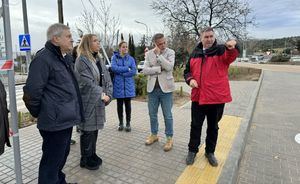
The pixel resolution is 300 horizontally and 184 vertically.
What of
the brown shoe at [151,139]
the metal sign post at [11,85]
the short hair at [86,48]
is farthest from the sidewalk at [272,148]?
the metal sign post at [11,85]

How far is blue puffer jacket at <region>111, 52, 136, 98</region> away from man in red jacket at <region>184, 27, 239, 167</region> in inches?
61.3

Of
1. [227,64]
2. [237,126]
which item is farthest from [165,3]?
[227,64]

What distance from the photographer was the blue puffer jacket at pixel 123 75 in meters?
4.81

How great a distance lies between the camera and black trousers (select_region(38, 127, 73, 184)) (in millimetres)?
2490

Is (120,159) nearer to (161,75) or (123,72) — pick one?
(161,75)

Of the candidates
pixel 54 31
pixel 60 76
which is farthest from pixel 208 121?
pixel 54 31

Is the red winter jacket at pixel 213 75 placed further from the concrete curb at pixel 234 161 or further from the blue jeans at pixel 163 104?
the concrete curb at pixel 234 161

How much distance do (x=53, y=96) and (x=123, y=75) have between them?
2537mm

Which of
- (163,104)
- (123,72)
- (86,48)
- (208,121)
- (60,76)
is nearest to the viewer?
(60,76)

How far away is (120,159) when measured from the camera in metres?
3.80

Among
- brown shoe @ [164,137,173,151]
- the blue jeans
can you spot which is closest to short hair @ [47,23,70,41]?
the blue jeans

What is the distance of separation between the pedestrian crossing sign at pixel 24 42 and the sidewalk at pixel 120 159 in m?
4.17

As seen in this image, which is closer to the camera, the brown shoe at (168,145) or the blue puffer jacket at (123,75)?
the brown shoe at (168,145)

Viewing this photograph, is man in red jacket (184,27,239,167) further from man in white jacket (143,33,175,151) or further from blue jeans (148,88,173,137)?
blue jeans (148,88,173,137)
